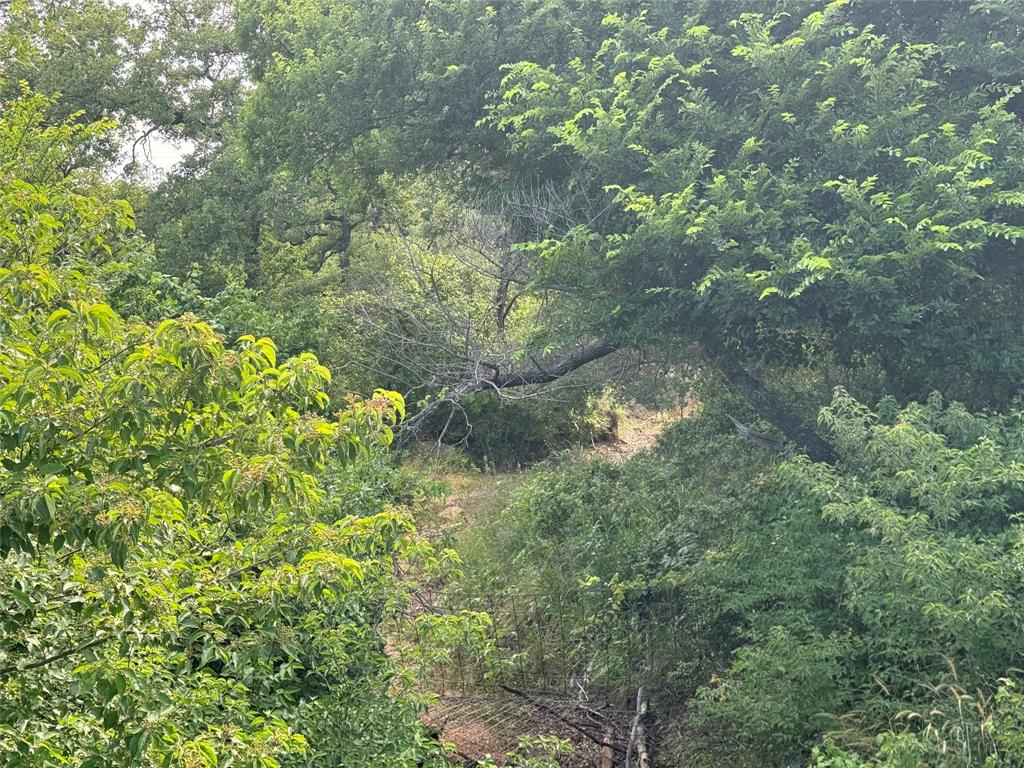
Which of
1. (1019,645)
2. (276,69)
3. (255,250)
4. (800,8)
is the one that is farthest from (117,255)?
(1019,645)

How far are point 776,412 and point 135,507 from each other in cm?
843

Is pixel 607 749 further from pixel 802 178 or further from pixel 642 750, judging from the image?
pixel 802 178

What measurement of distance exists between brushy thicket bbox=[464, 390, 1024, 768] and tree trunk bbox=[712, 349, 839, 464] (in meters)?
0.48

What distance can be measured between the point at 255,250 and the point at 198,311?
587 centimetres

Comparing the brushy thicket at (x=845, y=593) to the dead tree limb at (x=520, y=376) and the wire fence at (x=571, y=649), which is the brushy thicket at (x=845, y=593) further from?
the dead tree limb at (x=520, y=376)

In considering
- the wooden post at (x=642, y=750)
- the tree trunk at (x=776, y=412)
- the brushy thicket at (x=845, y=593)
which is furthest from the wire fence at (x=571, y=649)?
Result: the tree trunk at (x=776, y=412)

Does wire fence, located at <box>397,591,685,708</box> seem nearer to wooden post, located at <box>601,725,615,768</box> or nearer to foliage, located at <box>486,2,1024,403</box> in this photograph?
wooden post, located at <box>601,725,615,768</box>

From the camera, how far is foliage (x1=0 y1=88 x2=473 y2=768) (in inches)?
112

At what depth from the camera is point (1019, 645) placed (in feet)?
19.5

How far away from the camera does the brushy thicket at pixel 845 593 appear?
595cm

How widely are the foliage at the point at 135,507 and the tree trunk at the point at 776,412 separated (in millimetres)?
6890

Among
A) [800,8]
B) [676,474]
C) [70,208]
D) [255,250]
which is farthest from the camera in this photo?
[255,250]

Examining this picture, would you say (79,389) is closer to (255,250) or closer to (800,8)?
(800,8)

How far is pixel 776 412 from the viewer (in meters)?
10.2
